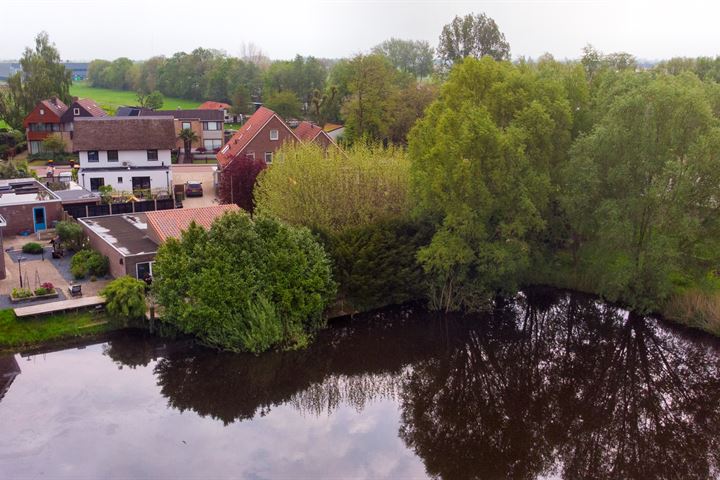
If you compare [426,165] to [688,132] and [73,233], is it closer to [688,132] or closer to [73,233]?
[688,132]

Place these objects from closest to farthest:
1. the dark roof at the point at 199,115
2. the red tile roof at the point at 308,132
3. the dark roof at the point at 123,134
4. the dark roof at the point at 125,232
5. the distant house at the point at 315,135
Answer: the dark roof at the point at 125,232
the dark roof at the point at 123,134
the distant house at the point at 315,135
the red tile roof at the point at 308,132
the dark roof at the point at 199,115

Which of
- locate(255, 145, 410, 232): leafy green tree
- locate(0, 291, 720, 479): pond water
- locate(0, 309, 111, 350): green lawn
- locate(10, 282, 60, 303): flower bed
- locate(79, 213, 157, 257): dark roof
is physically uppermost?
locate(255, 145, 410, 232): leafy green tree

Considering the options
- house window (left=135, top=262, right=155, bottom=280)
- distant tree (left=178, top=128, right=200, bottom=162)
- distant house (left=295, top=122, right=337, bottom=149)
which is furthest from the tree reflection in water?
distant tree (left=178, top=128, right=200, bottom=162)

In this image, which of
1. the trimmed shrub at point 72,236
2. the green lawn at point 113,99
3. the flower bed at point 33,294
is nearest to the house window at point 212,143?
the green lawn at point 113,99

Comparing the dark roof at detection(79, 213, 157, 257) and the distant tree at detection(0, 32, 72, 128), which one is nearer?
the dark roof at detection(79, 213, 157, 257)

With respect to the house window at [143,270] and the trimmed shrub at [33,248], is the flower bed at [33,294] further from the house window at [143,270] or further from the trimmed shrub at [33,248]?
the trimmed shrub at [33,248]

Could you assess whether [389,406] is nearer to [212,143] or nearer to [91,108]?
[212,143]

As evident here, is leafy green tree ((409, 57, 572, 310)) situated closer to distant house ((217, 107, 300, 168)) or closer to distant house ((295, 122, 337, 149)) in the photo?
distant house ((217, 107, 300, 168))
